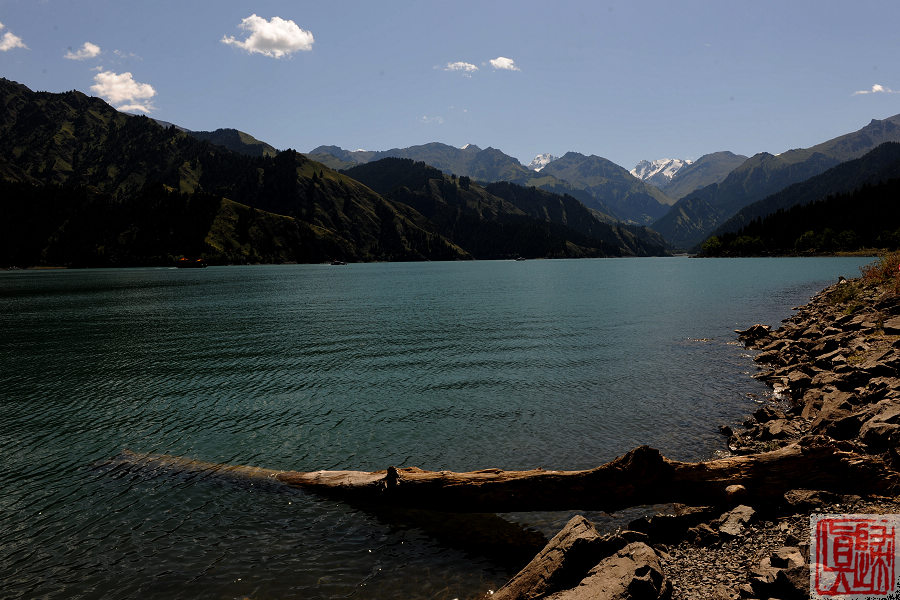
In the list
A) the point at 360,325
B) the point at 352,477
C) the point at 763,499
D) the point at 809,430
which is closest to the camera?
the point at 763,499

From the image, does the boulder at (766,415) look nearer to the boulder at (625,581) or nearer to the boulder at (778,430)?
the boulder at (778,430)

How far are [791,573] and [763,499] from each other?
18.6 feet

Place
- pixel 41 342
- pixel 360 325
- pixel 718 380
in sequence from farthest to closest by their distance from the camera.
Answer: pixel 360 325 → pixel 41 342 → pixel 718 380

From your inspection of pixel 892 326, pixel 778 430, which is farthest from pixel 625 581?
pixel 892 326

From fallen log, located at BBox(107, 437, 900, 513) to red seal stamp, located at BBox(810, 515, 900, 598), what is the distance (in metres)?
1.85

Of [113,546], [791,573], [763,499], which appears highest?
[791,573]

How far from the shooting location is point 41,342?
5491 centimetres

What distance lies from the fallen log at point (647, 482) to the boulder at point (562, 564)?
2.23 metres

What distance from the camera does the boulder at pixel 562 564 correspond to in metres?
11.6

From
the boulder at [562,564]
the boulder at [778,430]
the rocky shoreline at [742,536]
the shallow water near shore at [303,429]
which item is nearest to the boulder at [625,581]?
the rocky shoreline at [742,536]

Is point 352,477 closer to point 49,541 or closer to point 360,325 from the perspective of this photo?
point 49,541

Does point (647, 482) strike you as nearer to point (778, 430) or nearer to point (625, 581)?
point (625, 581)

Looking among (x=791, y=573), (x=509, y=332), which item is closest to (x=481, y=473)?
(x=791, y=573)

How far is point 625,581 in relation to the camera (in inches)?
417
